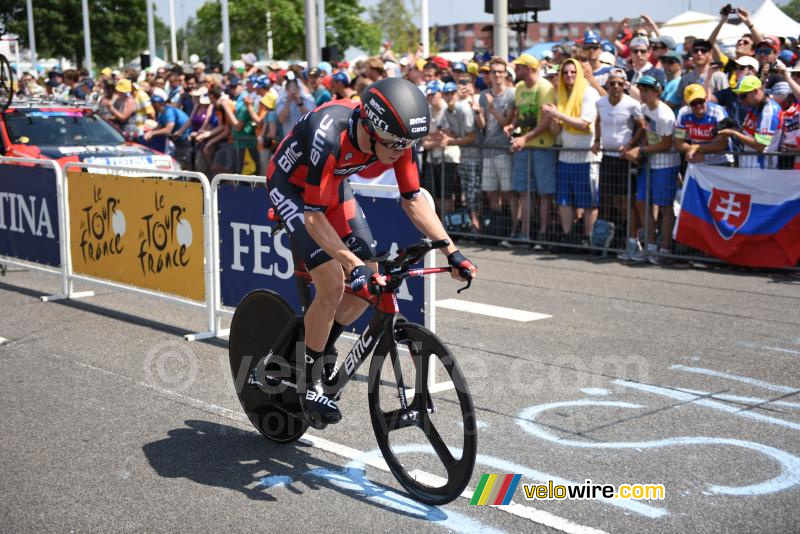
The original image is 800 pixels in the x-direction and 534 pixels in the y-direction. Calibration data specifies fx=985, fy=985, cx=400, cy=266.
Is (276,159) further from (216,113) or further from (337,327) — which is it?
(216,113)

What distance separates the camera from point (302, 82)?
16.1 metres

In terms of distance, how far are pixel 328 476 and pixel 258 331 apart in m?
1.05

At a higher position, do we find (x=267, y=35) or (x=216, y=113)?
(x=267, y=35)

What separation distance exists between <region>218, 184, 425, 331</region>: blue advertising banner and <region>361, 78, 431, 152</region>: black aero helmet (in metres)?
2.38

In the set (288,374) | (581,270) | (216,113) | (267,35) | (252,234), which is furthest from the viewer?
(267,35)

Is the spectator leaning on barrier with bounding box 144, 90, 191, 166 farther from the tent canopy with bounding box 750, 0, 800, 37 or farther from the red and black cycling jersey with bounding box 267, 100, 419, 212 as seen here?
Answer: the tent canopy with bounding box 750, 0, 800, 37

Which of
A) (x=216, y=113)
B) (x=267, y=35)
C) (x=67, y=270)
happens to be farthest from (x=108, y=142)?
(x=267, y=35)

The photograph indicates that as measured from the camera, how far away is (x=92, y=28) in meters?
79.3

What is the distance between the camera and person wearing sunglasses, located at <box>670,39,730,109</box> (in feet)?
40.3

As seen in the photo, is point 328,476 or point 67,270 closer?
point 328,476

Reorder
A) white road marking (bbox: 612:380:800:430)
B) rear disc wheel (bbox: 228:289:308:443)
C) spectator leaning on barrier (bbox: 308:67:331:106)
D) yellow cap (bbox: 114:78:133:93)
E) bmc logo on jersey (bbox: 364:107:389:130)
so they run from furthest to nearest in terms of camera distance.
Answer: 1. yellow cap (bbox: 114:78:133:93)
2. spectator leaning on barrier (bbox: 308:67:331:106)
3. white road marking (bbox: 612:380:800:430)
4. rear disc wheel (bbox: 228:289:308:443)
5. bmc logo on jersey (bbox: 364:107:389:130)

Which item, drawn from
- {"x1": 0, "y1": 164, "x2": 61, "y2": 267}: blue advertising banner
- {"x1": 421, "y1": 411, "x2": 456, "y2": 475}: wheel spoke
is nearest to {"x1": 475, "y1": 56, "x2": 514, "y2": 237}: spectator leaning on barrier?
{"x1": 0, "y1": 164, "x2": 61, "y2": 267}: blue advertising banner

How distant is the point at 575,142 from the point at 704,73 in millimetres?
1804

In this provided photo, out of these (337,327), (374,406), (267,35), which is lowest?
(374,406)
